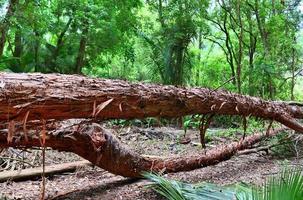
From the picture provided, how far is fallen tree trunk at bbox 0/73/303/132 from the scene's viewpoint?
2.63 metres

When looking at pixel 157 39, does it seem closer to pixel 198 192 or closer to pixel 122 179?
pixel 122 179

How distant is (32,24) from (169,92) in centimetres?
551

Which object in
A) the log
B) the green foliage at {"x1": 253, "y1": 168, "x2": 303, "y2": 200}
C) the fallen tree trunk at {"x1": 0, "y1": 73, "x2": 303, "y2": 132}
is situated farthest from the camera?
the log

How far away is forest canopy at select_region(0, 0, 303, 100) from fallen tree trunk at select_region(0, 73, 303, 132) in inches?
208

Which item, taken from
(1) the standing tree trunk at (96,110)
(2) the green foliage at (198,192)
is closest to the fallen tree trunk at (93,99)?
(1) the standing tree trunk at (96,110)

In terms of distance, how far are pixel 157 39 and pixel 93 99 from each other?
11.0 meters

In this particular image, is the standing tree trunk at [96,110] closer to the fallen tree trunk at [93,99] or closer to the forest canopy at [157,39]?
the fallen tree trunk at [93,99]

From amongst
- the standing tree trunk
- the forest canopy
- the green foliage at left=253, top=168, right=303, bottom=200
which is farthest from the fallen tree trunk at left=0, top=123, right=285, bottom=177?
the forest canopy

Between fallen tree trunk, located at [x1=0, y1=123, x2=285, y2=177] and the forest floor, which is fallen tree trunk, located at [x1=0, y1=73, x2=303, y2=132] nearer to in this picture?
fallen tree trunk, located at [x1=0, y1=123, x2=285, y2=177]

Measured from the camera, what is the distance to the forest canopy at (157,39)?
10695 millimetres

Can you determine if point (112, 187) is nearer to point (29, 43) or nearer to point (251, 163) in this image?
point (251, 163)

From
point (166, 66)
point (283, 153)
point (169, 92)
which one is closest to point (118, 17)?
point (166, 66)

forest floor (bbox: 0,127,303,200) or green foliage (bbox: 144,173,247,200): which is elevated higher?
green foliage (bbox: 144,173,247,200)

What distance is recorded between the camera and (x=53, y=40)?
1440 cm
